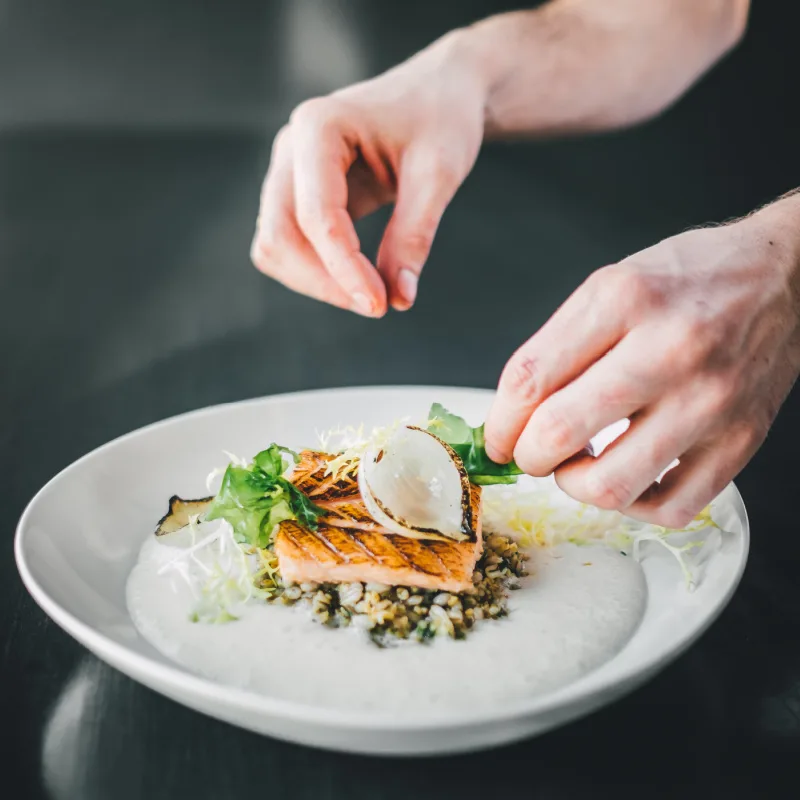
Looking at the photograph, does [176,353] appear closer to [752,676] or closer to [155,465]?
[155,465]

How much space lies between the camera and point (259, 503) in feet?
4.63

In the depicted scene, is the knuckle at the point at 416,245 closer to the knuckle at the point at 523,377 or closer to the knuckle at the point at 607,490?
the knuckle at the point at 523,377

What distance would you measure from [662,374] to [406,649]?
1.82ft

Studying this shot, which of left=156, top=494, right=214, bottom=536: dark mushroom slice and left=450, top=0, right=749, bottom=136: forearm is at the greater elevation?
left=450, top=0, right=749, bottom=136: forearm

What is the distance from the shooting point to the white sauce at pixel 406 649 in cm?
111

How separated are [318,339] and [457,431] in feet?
4.40

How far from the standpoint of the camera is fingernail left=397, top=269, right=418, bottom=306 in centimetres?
177

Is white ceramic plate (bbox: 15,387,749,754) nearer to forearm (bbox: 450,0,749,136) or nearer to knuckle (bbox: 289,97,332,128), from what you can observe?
knuckle (bbox: 289,97,332,128)

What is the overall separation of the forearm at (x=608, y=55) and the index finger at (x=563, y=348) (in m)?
1.81

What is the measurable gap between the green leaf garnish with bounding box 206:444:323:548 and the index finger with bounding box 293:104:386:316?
1.48 ft

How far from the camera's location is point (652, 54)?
10.2ft

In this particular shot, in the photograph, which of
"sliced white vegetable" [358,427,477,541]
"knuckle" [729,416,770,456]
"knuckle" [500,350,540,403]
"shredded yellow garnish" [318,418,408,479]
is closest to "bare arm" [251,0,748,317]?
"shredded yellow garnish" [318,418,408,479]

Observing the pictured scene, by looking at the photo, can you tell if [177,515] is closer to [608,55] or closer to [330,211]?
[330,211]

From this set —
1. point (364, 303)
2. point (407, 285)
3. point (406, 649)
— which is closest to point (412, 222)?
point (407, 285)
